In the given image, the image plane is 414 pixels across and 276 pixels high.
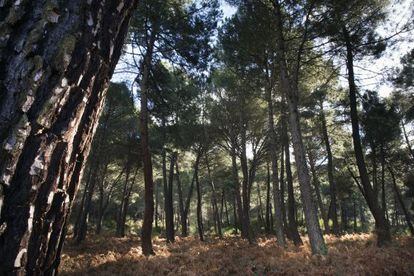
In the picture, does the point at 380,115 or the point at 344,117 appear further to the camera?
the point at 344,117

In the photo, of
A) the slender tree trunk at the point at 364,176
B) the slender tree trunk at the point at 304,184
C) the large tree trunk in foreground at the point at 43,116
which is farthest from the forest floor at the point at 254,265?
the large tree trunk in foreground at the point at 43,116

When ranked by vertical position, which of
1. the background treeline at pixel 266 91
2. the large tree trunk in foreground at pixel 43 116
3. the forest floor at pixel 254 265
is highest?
the background treeline at pixel 266 91

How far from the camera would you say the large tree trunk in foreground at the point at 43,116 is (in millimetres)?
1146

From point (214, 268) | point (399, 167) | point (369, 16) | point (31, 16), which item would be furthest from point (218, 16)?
point (399, 167)

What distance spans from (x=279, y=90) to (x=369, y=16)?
5.81 m

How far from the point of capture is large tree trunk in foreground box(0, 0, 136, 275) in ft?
3.76

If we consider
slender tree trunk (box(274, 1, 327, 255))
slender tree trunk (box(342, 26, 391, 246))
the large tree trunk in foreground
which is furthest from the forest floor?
the large tree trunk in foreground

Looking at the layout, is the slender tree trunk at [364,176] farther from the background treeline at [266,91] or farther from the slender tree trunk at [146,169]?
the slender tree trunk at [146,169]

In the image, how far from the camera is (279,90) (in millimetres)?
17531

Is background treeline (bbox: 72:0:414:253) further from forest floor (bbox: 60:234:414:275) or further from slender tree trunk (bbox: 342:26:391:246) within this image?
forest floor (bbox: 60:234:414:275)

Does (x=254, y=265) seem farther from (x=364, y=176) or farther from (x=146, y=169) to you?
(x=364, y=176)

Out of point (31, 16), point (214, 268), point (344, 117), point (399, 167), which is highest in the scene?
point (344, 117)

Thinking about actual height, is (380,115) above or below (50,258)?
above

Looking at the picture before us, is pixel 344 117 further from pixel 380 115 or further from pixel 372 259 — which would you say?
pixel 372 259
